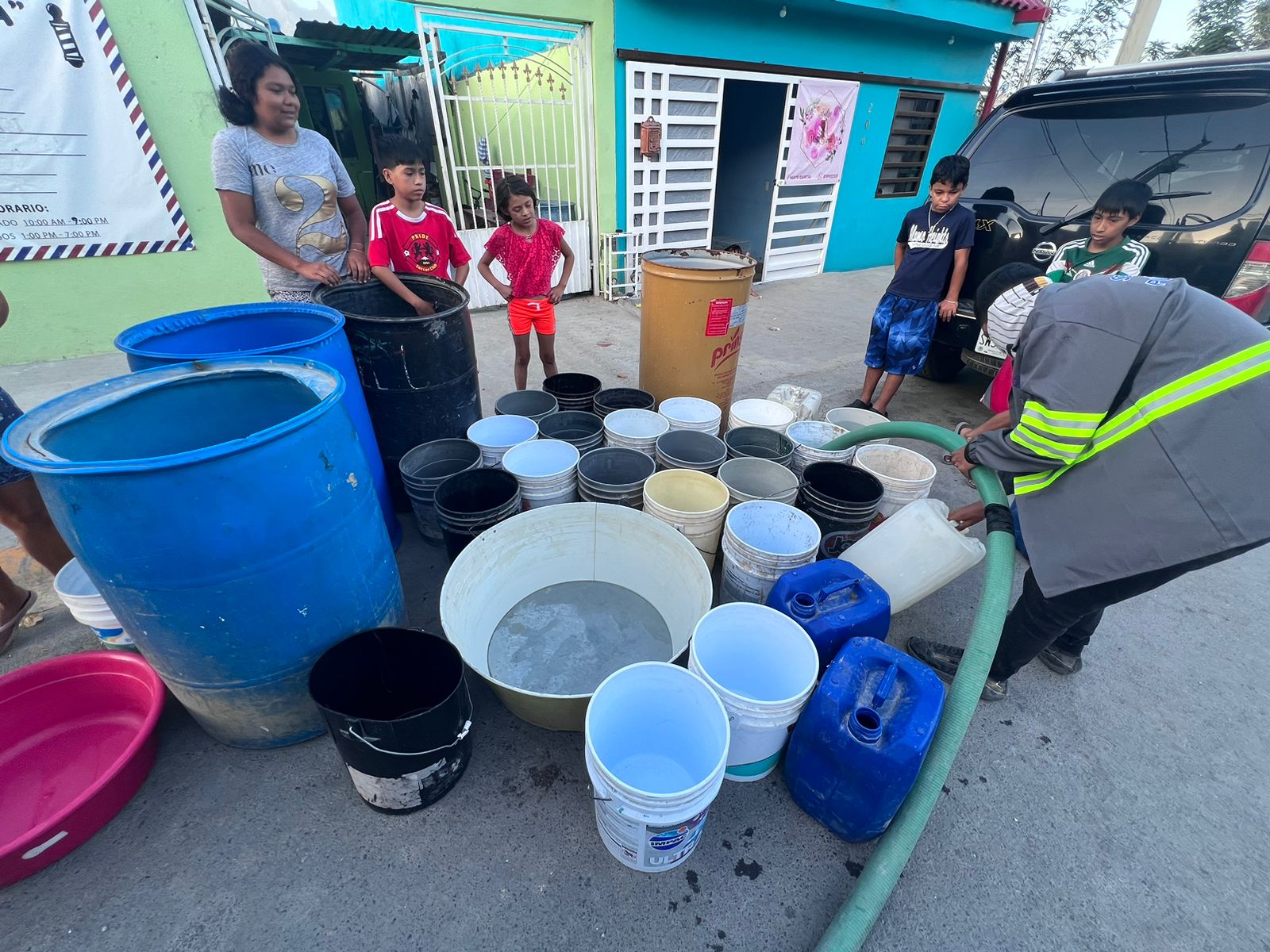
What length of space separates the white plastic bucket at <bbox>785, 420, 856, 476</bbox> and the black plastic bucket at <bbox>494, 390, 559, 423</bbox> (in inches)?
56.0

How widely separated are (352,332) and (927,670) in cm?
274

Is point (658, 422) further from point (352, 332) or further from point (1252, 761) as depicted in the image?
point (1252, 761)

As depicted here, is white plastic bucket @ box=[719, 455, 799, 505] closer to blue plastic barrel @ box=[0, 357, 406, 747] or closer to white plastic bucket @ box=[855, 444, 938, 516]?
white plastic bucket @ box=[855, 444, 938, 516]

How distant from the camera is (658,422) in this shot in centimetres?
289

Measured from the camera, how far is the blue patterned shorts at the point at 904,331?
12.7ft

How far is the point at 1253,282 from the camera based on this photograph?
2936 mm

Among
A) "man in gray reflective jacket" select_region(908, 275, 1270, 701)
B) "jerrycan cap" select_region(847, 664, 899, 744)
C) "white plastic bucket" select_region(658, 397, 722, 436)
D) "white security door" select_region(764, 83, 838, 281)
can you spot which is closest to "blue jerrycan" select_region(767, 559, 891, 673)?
"jerrycan cap" select_region(847, 664, 899, 744)

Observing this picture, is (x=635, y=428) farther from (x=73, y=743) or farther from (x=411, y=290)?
(x=73, y=743)

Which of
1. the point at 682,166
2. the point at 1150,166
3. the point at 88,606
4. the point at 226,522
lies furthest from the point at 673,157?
the point at 88,606

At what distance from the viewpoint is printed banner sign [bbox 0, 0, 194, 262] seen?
3756 mm

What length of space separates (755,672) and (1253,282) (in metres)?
3.74

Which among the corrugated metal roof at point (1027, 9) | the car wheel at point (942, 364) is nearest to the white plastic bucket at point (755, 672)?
the car wheel at point (942, 364)

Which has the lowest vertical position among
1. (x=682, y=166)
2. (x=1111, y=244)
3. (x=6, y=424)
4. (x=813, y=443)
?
(x=813, y=443)

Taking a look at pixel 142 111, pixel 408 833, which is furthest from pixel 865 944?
pixel 142 111
